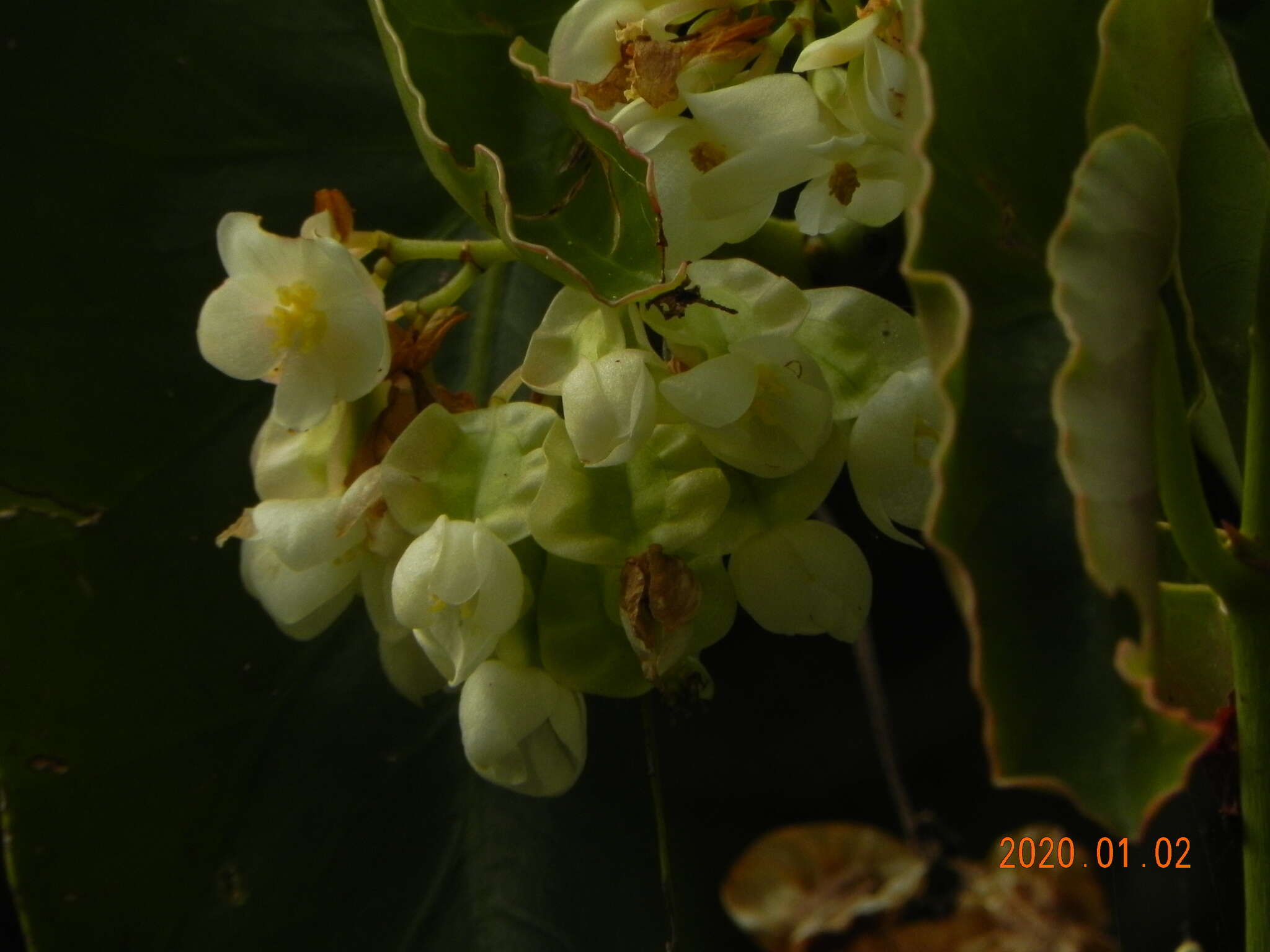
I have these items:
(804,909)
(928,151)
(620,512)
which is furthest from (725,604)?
(804,909)

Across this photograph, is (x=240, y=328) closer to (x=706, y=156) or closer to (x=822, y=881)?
(x=706, y=156)

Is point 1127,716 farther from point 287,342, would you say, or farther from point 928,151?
point 287,342

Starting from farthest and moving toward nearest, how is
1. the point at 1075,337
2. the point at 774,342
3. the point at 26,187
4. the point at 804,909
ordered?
the point at 804,909
the point at 26,187
the point at 774,342
the point at 1075,337

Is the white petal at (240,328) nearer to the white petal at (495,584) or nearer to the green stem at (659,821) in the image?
the white petal at (495,584)

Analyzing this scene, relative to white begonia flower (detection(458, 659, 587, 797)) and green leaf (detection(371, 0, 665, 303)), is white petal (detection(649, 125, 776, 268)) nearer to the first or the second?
green leaf (detection(371, 0, 665, 303))

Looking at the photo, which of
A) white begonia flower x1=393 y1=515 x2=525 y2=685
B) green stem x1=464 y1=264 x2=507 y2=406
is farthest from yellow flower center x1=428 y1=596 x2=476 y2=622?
green stem x1=464 y1=264 x2=507 y2=406

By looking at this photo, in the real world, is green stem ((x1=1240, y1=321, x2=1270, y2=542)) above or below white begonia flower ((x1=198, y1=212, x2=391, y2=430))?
below

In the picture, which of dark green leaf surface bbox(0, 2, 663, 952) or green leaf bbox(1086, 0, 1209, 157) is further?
dark green leaf surface bbox(0, 2, 663, 952)
